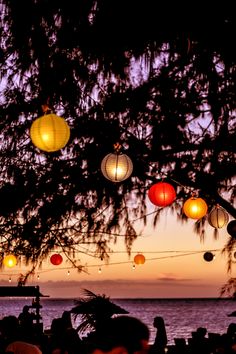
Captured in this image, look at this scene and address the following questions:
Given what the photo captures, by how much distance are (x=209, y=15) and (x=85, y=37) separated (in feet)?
3.71

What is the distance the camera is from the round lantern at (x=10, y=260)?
913 centimetres

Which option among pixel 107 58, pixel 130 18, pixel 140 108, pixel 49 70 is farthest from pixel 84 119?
pixel 130 18

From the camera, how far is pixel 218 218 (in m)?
7.18

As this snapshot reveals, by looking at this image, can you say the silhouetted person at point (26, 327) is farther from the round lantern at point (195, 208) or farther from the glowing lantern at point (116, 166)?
the round lantern at point (195, 208)

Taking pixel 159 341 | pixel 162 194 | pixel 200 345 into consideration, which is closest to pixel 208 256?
pixel 200 345

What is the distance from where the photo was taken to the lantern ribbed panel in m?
5.56

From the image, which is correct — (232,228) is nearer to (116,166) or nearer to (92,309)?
(92,309)

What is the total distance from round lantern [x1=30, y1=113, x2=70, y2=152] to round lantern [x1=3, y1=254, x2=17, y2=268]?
15.6 ft

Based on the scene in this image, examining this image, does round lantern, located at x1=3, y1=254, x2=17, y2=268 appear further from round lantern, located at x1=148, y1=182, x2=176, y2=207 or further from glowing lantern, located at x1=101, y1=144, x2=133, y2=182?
glowing lantern, located at x1=101, y1=144, x2=133, y2=182

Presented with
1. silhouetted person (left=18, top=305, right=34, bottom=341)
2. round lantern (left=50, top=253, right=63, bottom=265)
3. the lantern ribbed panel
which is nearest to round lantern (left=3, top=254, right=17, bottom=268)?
silhouetted person (left=18, top=305, right=34, bottom=341)

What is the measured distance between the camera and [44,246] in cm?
873

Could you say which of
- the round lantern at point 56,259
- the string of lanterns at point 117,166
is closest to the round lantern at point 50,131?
the string of lanterns at point 117,166

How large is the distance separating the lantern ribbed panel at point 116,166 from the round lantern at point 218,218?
6.64 ft

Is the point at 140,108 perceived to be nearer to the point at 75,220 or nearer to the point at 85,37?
the point at 85,37
